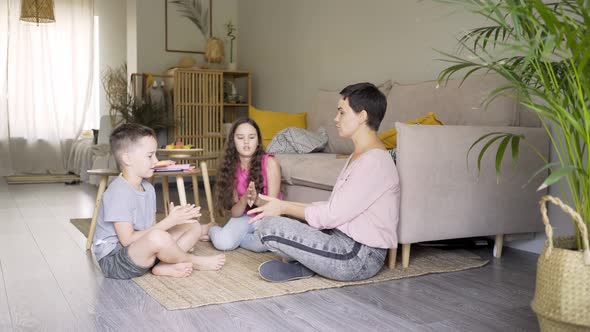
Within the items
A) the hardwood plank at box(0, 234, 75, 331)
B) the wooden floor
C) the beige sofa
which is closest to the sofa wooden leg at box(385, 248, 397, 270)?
the beige sofa

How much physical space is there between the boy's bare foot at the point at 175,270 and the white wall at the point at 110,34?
5.78 meters

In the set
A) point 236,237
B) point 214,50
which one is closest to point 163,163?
point 236,237

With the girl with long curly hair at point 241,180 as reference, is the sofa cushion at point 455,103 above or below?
above

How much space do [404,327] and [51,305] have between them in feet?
3.93

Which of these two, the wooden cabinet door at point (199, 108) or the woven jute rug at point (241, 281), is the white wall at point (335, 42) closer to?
the wooden cabinet door at point (199, 108)

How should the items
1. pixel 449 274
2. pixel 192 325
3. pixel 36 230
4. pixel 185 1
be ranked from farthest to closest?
1. pixel 185 1
2. pixel 36 230
3. pixel 449 274
4. pixel 192 325

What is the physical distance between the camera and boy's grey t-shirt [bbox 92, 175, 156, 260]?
2.41 m

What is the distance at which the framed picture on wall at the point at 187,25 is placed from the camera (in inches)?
248

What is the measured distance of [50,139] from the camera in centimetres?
724

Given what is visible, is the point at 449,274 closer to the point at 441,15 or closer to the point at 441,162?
the point at 441,162

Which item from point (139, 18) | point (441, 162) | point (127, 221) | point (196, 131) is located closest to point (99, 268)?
point (127, 221)

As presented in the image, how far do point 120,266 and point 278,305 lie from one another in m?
0.71

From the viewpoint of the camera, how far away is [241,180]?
3111mm

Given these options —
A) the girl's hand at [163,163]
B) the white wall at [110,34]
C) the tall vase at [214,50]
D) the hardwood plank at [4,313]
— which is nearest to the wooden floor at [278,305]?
the hardwood plank at [4,313]
